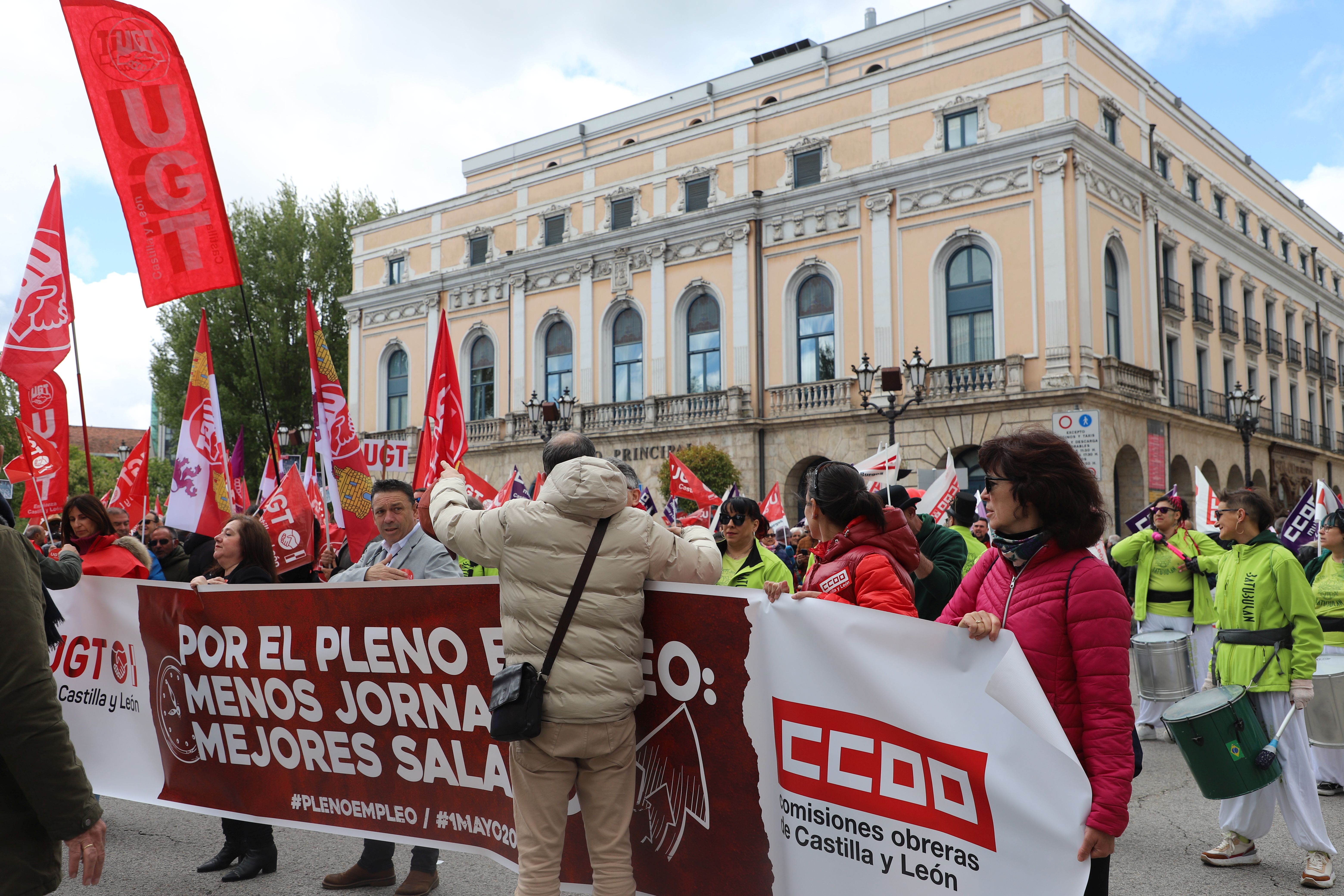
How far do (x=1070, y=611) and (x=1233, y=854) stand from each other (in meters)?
3.42

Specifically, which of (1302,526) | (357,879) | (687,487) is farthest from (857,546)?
(687,487)

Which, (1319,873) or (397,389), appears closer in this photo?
(1319,873)

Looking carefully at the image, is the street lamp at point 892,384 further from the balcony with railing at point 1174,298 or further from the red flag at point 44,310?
the red flag at point 44,310

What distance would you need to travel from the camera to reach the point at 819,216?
2727 cm

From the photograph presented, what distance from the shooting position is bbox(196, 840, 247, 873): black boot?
17.3 feet

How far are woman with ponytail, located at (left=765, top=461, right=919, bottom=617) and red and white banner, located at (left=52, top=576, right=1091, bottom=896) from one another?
259 millimetres

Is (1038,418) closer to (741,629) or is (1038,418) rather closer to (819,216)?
(819,216)

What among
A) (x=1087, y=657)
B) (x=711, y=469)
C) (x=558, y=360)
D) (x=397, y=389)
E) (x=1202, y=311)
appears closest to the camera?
(x=1087, y=657)

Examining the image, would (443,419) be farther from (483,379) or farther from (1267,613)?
(483,379)

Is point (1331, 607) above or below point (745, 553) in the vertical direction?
below

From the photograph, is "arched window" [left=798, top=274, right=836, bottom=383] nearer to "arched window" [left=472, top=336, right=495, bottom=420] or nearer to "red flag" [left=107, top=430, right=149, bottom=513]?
"arched window" [left=472, top=336, right=495, bottom=420]

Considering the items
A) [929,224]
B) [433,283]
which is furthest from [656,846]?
[433,283]

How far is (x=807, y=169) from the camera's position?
91.5 ft

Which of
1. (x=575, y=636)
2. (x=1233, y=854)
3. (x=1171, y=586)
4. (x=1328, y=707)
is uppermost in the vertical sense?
(x=575, y=636)
